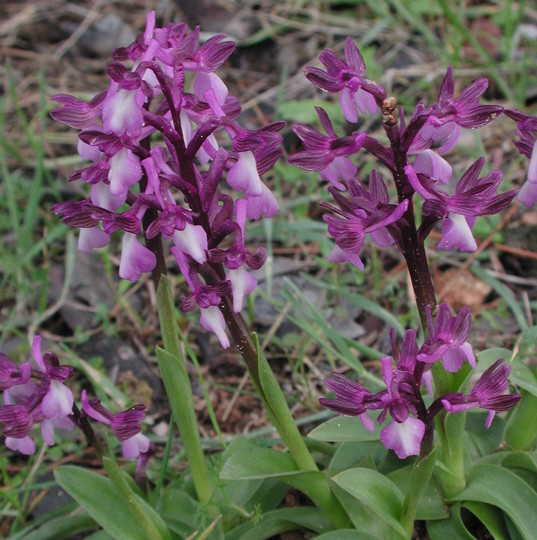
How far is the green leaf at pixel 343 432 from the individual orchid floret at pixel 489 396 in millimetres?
315

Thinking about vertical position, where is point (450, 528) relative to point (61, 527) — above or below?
above

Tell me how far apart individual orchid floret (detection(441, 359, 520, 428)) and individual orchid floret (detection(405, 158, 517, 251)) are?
0.28 meters

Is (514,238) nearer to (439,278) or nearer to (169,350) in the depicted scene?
(439,278)

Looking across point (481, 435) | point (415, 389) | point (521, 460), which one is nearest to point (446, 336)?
point (415, 389)

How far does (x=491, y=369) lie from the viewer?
1.86 meters

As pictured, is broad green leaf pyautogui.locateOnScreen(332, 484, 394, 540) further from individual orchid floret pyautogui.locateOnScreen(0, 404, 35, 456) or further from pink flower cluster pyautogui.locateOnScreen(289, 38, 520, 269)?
individual orchid floret pyautogui.locateOnScreen(0, 404, 35, 456)

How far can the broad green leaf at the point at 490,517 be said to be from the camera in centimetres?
214

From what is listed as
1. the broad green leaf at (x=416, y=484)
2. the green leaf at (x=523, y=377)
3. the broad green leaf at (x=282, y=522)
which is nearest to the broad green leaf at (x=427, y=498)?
the broad green leaf at (x=416, y=484)

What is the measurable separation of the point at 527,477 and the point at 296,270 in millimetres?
1556

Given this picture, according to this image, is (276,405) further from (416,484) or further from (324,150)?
(324,150)

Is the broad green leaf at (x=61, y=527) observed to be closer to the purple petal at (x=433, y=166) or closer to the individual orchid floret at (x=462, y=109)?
the purple petal at (x=433, y=166)

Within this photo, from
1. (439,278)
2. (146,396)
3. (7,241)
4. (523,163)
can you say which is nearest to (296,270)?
(439,278)

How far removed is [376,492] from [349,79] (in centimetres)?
95

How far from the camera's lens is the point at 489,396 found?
184 cm
